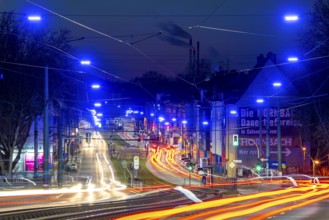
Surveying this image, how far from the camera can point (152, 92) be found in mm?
94500

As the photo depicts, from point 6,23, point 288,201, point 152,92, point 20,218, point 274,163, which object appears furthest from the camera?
point 152,92

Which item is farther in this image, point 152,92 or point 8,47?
point 152,92

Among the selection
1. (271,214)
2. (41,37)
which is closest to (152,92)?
(41,37)

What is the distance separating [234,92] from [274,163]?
20376mm

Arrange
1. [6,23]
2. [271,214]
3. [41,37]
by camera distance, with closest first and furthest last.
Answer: [271,214] < [6,23] < [41,37]

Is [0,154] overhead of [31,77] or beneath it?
beneath

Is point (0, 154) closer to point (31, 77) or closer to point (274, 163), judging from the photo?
point (31, 77)

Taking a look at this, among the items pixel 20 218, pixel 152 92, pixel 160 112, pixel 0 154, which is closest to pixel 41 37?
pixel 0 154

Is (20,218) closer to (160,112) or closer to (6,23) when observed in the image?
(6,23)

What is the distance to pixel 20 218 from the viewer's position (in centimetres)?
1869

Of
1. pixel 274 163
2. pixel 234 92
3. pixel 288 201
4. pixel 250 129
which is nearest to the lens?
pixel 288 201

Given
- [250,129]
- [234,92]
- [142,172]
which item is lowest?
[142,172]

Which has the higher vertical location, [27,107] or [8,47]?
[8,47]

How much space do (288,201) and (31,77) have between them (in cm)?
2479
